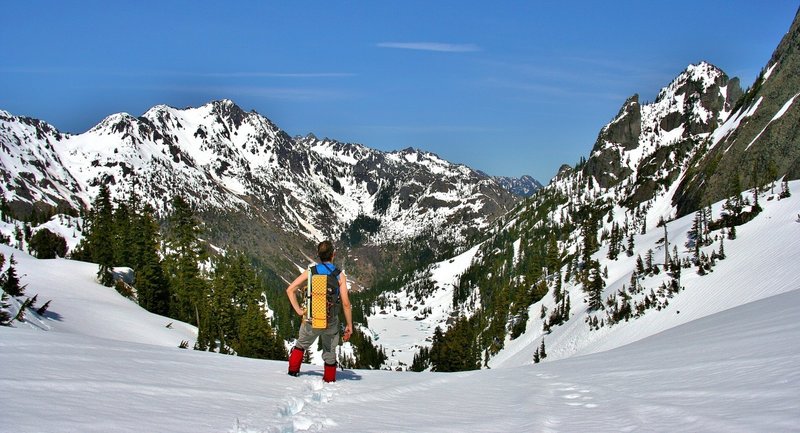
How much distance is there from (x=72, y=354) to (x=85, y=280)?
46832mm

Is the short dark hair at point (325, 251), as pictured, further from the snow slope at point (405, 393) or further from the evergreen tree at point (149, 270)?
the evergreen tree at point (149, 270)

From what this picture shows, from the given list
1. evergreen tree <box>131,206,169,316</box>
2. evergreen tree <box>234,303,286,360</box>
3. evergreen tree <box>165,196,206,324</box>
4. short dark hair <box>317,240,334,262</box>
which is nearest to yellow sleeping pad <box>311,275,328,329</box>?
short dark hair <box>317,240,334,262</box>

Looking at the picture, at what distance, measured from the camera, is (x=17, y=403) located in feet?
21.1

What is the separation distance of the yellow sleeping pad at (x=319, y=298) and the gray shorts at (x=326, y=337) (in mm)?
202

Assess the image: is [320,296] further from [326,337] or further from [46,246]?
[46,246]

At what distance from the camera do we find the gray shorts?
13.1 metres

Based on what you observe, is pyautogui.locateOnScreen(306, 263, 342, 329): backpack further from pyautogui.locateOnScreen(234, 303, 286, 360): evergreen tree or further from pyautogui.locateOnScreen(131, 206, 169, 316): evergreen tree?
pyautogui.locateOnScreen(131, 206, 169, 316): evergreen tree

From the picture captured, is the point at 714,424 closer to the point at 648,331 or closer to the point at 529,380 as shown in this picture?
the point at 529,380

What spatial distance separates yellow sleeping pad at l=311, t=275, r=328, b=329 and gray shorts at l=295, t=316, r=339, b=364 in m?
0.20

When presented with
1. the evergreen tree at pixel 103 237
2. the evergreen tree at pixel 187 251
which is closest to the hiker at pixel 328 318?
the evergreen tree at pixel 187 251

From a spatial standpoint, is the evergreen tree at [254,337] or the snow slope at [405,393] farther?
the evergreen tree at [254,337]

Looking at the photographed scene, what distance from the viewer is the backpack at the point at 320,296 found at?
12992mm

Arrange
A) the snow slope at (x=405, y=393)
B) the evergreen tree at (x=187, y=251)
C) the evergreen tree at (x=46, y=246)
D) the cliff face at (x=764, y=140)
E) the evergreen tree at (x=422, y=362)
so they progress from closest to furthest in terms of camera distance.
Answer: the snow slope at (x=405, y=393) → the evergreen tree at (x=187, y=251) → the evergreen tree at (x=46, y=246) → the cliff face at (x=764, y=140) → the evergreen tree at (x=422, y=362)

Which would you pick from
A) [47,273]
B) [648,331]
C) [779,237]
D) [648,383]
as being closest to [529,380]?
[648,383]
